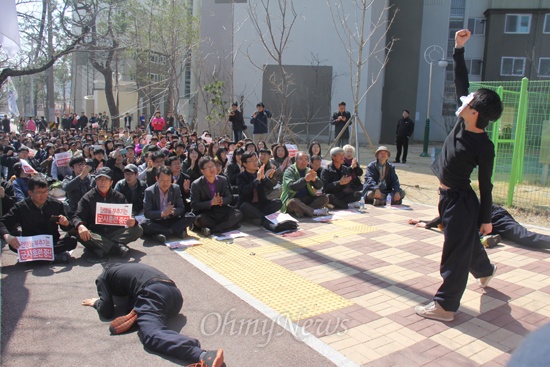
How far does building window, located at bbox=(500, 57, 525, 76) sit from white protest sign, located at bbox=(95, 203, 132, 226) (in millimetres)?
30730

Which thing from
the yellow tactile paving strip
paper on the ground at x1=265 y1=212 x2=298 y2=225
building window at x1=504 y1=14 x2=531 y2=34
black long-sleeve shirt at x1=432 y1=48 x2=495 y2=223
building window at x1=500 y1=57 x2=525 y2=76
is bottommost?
the yellow tactile paving strip

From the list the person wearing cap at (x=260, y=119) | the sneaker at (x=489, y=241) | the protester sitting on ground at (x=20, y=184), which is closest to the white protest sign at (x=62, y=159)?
the protester sitting on ground at (x=20, y=184)

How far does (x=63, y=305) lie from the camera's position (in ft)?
15.6

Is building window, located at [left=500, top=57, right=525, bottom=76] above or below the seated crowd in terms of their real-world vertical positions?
above

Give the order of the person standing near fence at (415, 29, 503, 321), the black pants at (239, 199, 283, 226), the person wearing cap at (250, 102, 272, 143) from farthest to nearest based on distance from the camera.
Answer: the person wearing cap at (250, 102, 272, 143) < the black pants at (239, 199, 283, 226) < the person standing near fence at (415, 29, 503, 321)

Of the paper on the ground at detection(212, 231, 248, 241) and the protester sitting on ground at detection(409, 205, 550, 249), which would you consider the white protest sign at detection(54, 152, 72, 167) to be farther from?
the protester sitting on ground at detection(409, 205, 550, 249)

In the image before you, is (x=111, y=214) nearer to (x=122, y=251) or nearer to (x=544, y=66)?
(x=122, y=251)

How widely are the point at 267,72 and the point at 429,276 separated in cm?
1875

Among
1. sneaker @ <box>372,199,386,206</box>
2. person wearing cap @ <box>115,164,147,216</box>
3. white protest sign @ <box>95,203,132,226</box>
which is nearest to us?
white protest sign @ <box>95,203,132,226</box>

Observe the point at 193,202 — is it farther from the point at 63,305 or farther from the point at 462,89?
the point at 462,89

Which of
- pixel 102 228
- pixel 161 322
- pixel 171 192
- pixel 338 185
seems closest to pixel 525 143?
pixel 338 185

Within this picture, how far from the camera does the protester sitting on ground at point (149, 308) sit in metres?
3.71

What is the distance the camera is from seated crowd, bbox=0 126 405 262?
20.3ft

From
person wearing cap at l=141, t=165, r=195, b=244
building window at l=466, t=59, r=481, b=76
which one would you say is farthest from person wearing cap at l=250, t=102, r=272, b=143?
building window at l=466, t=59, r=481, b=76
